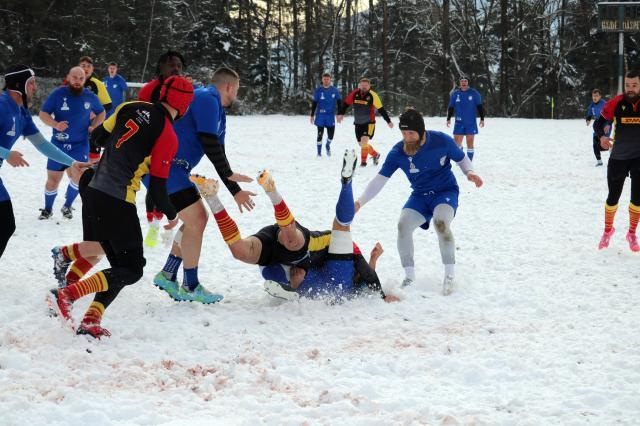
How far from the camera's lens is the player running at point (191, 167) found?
459 cm

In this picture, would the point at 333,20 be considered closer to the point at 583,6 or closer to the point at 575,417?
the point at 583,6

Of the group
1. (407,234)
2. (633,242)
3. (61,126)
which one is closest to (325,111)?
(61,126)

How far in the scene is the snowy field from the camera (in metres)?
3.21

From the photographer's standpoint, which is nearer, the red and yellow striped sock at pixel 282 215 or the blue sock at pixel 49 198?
the red and yellow striped sock at pixel 282 215

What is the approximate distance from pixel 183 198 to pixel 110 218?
0.80 m

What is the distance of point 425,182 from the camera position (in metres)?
5.74

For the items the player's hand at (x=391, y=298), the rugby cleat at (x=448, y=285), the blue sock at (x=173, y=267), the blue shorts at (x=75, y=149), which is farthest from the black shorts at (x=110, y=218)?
the blue shorts at (x=75, y=149)

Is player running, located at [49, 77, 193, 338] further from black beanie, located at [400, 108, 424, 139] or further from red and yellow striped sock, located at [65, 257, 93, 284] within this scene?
black beanie, located at [400, 108, 424, 139]

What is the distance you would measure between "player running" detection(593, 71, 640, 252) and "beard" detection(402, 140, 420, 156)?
262 cm

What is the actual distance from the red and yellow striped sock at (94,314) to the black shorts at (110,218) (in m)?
0.43

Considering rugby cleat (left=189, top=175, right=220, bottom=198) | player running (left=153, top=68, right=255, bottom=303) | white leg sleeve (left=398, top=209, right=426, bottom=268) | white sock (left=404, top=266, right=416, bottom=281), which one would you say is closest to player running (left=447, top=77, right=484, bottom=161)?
white leg sleeve (left=398, top=209, right=426, bottom=268)

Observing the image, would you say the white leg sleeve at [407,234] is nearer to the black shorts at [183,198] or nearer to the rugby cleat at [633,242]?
the black shorts at [183,198]

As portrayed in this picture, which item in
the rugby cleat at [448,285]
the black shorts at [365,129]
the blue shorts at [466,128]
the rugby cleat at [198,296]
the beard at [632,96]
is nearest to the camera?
the rugby cleat at [198,296]

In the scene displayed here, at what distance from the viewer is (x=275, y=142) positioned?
1766cm
